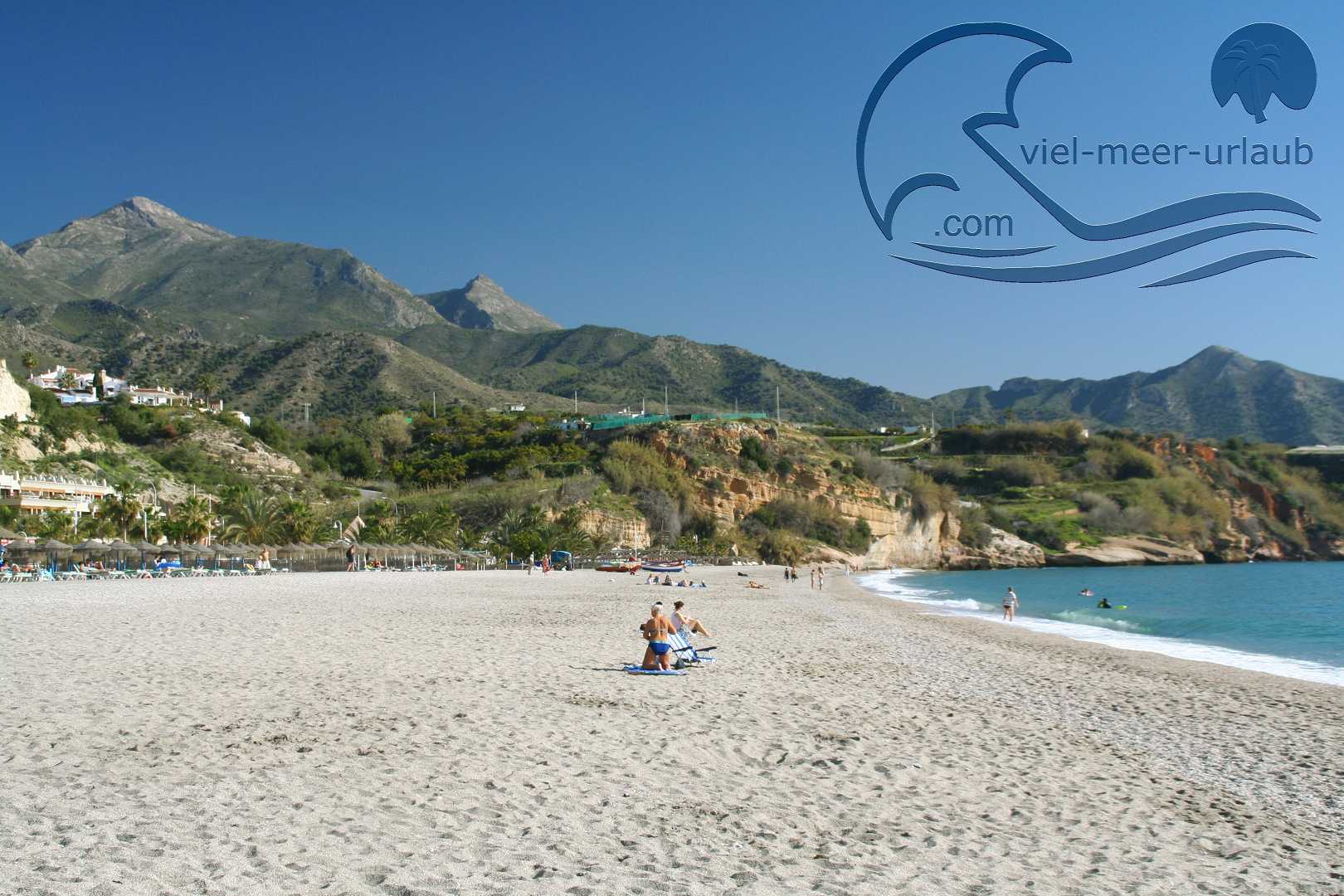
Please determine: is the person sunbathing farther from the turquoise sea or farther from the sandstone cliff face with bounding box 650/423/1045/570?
the sandstone cliff face with bounding box 650/423/1045/570

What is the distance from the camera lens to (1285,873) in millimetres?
5305

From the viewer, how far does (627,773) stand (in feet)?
22.4

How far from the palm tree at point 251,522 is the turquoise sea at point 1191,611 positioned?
30.6 metres

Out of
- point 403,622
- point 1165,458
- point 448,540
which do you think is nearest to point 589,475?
point 448,540

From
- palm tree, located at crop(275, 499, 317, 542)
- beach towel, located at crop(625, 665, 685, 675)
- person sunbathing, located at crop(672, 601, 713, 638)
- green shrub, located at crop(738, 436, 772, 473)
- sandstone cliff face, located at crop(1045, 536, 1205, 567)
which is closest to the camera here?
beach towel, located at crop(625, 665, 685, 675)

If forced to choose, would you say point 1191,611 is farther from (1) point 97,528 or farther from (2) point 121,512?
(1) point 97,528

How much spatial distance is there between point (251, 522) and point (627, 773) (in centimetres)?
4582

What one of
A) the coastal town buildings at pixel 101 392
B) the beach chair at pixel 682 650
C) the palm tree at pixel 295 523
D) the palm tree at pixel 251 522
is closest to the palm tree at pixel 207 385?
the coastal town buildings at pixel 101 392

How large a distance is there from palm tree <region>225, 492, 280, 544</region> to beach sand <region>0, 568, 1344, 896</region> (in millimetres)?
34956

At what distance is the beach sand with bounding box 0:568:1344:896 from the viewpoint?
4.93 metres

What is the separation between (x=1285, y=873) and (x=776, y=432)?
81.6m

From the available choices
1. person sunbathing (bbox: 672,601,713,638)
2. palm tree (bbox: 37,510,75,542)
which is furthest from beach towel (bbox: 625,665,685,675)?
palm tree (bbox: 37,510,75,542)

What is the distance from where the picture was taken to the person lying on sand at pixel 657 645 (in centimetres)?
1184

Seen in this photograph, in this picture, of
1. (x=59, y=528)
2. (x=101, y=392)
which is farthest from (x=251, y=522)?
(x=101, y=392)
